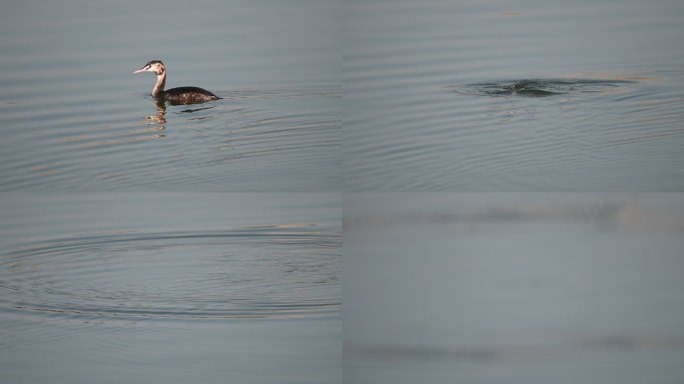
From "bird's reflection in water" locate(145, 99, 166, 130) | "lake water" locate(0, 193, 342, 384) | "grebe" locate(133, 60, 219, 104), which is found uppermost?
"grebe" locate(133, 60, 219, 104)

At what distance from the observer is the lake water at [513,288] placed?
342 cm

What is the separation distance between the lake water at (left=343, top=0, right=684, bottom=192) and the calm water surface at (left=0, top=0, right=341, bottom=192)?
0.14 m

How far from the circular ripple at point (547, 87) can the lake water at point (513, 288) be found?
0.35 metres

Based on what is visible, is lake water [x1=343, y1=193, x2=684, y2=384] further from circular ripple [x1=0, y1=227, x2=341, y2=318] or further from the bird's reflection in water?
the bird's reflection in water

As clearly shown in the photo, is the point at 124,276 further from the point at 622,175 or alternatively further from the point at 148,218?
the point at 622,175

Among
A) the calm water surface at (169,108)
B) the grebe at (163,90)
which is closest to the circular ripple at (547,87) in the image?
the calm water surface at (169,108)

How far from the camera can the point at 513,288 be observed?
343 cm

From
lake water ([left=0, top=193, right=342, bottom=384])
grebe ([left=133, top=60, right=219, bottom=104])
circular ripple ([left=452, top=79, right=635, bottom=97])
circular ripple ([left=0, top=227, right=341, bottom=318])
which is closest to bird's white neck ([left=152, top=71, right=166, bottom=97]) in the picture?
grebe ([left=133, top=60, right=219, bottom=104])

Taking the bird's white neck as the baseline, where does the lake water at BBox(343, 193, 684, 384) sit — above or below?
below

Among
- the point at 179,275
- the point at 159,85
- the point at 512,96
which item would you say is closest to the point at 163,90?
the point at 159,85

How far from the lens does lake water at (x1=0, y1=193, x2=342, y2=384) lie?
11.2ft

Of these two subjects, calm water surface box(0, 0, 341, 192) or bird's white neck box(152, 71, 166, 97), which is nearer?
bird's white neck box(152, 71, 166, 97)

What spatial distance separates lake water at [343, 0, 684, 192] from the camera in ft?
11.2

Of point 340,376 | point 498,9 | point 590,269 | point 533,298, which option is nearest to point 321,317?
point 340,376
